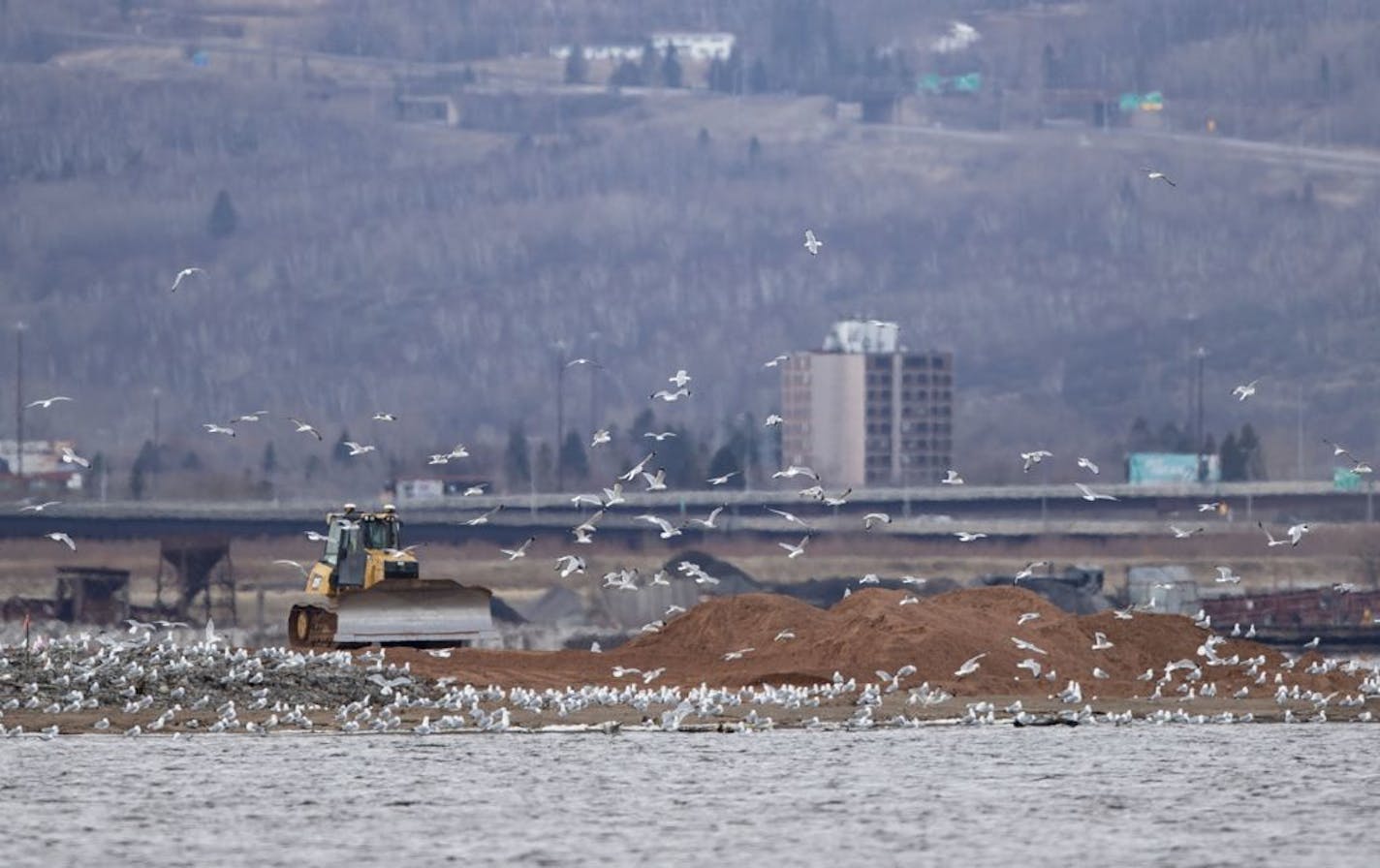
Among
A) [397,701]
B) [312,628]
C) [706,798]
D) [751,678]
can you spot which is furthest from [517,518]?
[706,798]

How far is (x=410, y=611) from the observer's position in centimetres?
8206

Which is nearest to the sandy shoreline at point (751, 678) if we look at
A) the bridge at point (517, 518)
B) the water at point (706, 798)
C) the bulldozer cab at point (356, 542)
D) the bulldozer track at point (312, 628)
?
the water at point (706, 798)

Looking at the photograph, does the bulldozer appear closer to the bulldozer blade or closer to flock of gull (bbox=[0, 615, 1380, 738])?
the bulldozer blade

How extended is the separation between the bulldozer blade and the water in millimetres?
11578

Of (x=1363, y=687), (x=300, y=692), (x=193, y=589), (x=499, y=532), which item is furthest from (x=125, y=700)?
(x=499, y=532)

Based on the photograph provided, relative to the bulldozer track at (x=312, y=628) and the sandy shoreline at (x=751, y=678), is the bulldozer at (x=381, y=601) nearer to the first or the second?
the bulldozer track at (x=312, y=628)

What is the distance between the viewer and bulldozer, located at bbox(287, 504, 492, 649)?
81.9 m

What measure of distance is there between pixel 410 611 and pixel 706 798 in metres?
24.2

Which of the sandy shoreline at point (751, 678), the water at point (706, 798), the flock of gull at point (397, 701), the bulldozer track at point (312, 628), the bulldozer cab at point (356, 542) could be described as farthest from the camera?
the bulldozer cab at point (356, 542)

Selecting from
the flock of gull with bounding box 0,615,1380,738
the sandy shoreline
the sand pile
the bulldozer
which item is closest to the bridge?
the sand pile

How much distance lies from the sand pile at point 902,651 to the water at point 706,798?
8527 mm

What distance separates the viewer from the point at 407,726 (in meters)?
72.2

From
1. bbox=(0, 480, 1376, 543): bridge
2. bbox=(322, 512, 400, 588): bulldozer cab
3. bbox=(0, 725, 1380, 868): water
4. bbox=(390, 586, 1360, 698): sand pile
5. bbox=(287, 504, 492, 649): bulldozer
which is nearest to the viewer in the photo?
bbox=(0, 725, 1380, 868): water

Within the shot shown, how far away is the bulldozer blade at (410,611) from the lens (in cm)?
8188
